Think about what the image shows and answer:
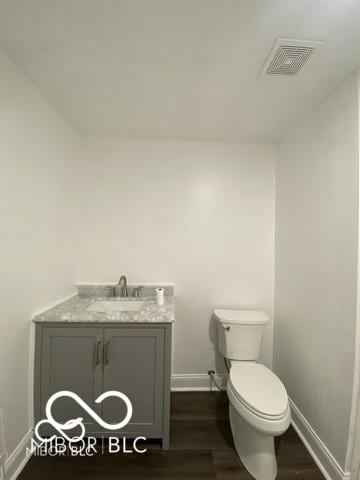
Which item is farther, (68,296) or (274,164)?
(274,164)

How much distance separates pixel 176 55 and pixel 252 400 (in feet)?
6.35

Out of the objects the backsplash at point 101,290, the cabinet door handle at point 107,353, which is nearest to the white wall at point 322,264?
the backsplash at point 101,290

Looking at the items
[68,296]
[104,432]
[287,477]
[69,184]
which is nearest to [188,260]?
[68,296]

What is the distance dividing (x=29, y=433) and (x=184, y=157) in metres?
2.32

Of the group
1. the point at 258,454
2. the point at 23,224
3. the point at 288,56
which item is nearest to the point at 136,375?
the point at 258,454

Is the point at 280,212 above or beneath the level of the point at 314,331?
above

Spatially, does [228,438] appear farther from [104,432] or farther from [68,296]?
[68,296]

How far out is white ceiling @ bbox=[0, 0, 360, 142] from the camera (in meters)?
0.98

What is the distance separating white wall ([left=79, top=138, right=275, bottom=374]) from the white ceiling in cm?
39

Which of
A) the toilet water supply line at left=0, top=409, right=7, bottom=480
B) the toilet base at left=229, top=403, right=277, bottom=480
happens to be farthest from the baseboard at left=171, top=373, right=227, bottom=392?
the toilet water supply line at left=0, top=409, right=7, bottom=480

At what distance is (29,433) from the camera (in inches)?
58.4

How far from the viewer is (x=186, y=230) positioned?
2.21 meters

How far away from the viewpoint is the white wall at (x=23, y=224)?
4.17ft

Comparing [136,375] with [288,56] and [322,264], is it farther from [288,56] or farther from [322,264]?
[288,56]
